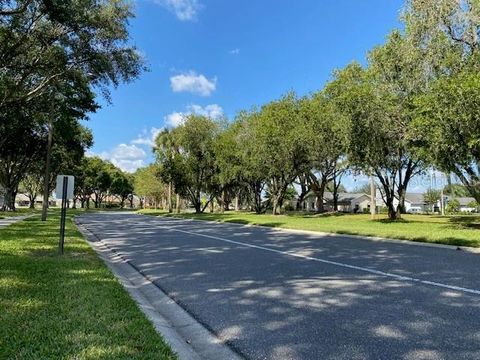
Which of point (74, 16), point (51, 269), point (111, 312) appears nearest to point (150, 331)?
point (111, 312)

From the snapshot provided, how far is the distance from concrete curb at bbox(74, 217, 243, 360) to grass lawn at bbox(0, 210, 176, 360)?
0.25 meters

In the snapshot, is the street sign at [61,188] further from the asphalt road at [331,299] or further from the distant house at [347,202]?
the distant house at [347,202]

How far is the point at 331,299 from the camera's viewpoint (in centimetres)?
666

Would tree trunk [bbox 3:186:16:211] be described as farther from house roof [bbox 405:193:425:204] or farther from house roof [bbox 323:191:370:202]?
house roof [bbox 405:193:425:204]

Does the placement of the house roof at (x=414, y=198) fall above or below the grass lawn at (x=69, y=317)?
above

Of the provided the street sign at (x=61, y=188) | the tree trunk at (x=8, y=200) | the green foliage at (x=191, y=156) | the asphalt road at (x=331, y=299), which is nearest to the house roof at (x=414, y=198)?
the green foliage at (x=191, y=156)

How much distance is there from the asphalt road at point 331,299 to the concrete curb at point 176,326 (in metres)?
0.16

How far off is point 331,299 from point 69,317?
3678mm

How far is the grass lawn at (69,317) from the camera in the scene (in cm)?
417

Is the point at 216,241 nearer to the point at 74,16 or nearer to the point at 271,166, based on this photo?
the point at 74,16

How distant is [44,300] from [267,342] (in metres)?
3.23

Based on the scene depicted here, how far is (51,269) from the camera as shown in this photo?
28.3ft

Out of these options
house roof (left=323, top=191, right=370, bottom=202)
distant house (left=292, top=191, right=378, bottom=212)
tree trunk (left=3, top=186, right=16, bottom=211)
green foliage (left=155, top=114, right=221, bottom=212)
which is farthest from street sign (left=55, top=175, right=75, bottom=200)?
house roof (left=323, top=191, right=370, bottom=202)

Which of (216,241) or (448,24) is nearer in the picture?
(216,241)
